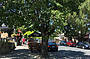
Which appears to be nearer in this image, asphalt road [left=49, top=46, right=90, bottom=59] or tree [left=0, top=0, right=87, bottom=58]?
tree [left=0, top=0, right=87, bottom=58]

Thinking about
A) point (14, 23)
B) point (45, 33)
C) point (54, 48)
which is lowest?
point (54, 48)

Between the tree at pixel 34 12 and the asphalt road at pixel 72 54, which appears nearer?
the tree at pixel 34 12

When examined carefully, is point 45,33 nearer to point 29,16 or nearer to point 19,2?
point 29,16

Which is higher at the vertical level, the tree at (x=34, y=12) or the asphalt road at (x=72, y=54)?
the tree at (x=34, y=12)

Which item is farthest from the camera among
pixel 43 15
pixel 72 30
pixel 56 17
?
pixel 72 30

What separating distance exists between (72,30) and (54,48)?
7.94 m

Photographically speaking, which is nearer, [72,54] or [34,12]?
[34,12]

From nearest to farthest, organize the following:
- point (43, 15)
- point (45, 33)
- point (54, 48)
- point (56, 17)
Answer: point (56, 17) < point (43, 15) < point (45, 33) < point (54, 48)

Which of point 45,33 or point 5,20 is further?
point 45,33

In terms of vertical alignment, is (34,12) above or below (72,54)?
above

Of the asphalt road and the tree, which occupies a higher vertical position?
the tree

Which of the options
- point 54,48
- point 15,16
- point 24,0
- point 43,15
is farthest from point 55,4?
point 54,48

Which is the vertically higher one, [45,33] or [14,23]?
[14,23]

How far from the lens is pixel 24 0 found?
39.3 feet
